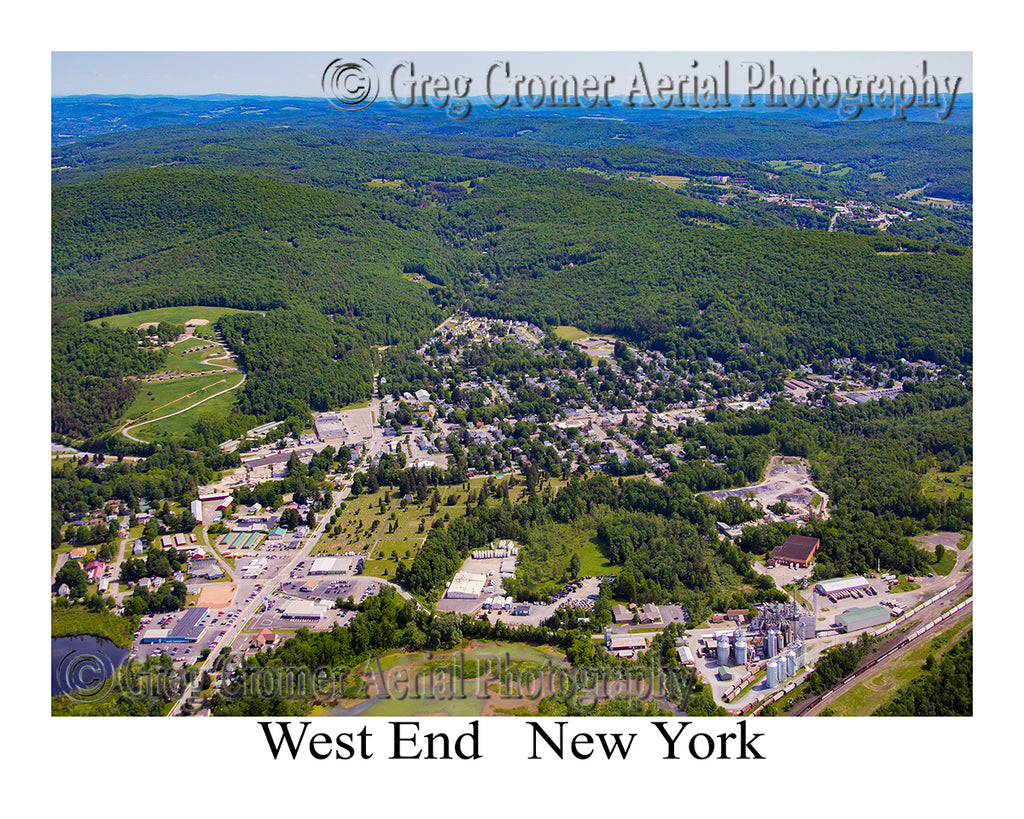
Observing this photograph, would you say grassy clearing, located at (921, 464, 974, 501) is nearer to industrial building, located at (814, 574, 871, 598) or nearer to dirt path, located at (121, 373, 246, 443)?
industrial building, located at (814, 574, 871, 598)

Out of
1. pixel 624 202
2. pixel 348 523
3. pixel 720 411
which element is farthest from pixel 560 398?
pixel 624 202

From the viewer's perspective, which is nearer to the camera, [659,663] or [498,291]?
[659,663]

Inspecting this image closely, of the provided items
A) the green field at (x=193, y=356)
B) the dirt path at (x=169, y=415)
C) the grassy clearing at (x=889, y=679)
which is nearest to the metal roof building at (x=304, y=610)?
the grassy clearing at (x=889, y=679)

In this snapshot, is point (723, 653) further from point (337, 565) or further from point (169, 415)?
point (169, 415)

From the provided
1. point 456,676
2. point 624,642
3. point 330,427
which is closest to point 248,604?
point 456,676

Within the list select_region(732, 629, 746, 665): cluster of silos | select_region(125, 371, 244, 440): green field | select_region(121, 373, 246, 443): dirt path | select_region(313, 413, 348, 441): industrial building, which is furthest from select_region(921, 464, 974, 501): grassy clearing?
select_region(121, 373, 246, 443): dirt path

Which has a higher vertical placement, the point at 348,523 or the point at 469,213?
the point at 469,213

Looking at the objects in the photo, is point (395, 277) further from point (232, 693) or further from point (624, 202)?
point (232, 693)
